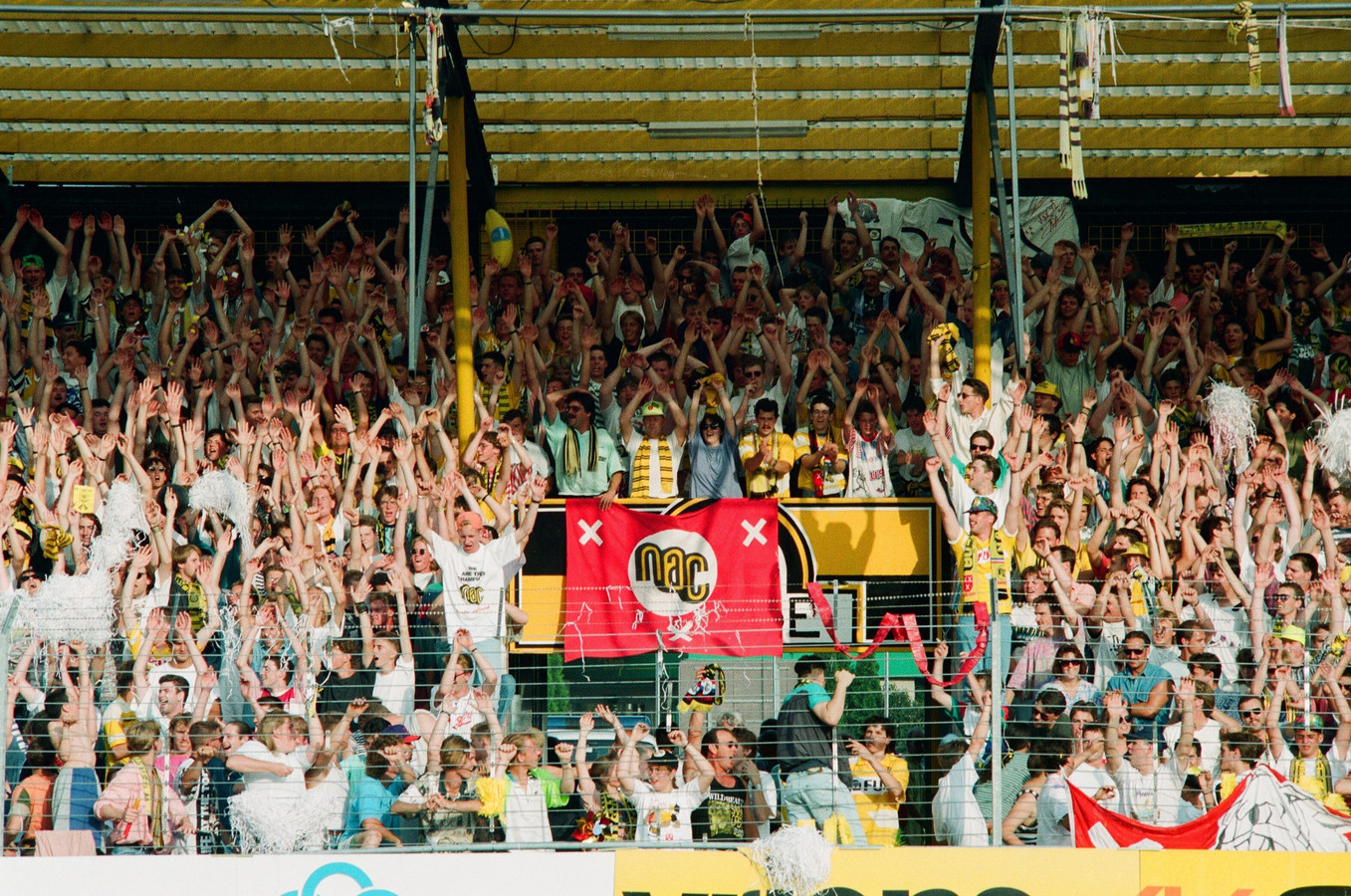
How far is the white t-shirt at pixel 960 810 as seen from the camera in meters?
8.76

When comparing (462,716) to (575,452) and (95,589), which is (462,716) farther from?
(575,452)

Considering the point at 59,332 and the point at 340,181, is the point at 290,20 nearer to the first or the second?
the point at 340,181

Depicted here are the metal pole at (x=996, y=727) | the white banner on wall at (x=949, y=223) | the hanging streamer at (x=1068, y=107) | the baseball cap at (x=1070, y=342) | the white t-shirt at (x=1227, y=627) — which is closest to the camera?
the metal pole at (x=996, y=727)

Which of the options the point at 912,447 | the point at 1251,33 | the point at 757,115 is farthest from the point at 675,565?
the point at 1251,33

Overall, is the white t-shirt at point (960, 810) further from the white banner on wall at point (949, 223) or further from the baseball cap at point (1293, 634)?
the white banner on wall at point (949, 223)

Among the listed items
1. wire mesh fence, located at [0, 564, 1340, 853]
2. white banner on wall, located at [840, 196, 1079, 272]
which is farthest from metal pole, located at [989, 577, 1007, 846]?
white banner on wall, located at [840, 196, 1079, 272]

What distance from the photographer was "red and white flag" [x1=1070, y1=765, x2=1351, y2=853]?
8.52 metres

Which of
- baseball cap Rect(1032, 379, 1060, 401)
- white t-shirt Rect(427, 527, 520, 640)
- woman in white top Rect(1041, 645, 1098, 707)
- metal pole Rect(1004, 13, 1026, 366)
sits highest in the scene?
metal pole Rect(1004, 13, 1026, 366)

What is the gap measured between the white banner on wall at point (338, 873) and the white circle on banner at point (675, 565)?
2.99 metres

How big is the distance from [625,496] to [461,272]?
2064 millimetres

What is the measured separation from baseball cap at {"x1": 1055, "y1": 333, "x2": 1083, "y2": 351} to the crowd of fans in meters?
0.05

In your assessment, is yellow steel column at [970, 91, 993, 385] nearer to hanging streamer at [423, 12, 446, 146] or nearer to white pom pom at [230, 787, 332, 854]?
hanging streamer at [423, 12, 446, 146]

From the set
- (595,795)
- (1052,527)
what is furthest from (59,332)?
(1052,527)

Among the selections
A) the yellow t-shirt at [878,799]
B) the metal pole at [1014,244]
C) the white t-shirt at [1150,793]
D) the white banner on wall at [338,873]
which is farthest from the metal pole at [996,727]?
the metal pole at [1014,244]
